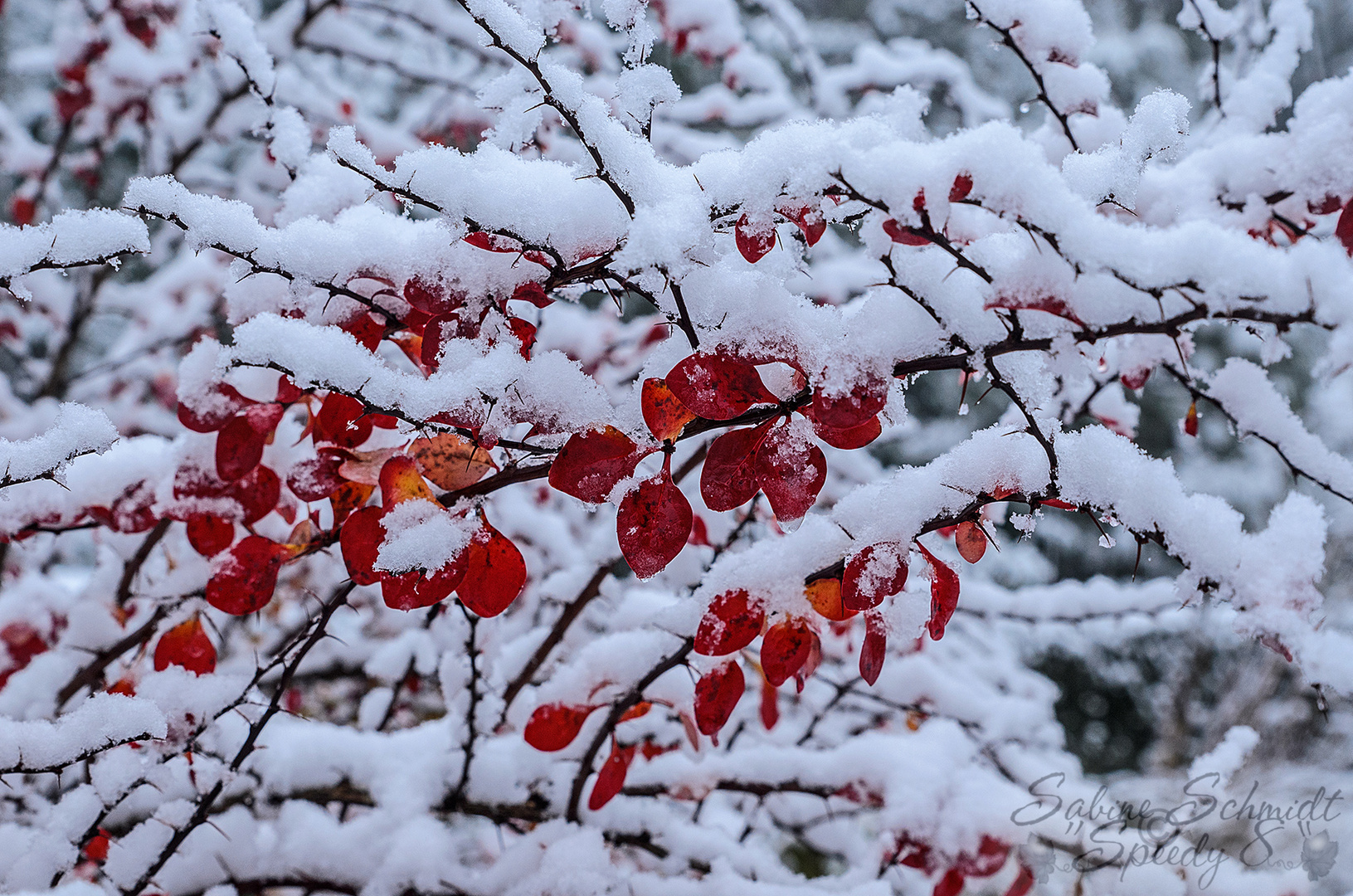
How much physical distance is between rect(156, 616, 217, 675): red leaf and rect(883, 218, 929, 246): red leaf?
32.6 inches

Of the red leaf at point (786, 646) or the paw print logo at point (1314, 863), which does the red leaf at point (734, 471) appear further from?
the paw print logo at point (1314, 863)

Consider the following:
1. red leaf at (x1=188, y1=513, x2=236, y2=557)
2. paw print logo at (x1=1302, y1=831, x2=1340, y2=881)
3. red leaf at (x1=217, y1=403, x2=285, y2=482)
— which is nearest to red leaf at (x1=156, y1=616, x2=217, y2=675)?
red leaf at (x1=188, y1=513, x2=236, y2=557)

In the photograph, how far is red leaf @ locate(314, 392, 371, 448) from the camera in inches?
27.9

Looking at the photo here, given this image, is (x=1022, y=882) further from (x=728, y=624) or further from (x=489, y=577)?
(x=489, y=577)

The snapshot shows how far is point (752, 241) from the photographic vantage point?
1.88 ft

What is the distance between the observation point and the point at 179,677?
85 centimetres

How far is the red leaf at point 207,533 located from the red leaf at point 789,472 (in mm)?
579

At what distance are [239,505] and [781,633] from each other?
0.56 m

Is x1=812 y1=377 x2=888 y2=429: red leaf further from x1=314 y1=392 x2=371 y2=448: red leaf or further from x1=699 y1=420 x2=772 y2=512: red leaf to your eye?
x1=314 y1=392 x2=371 y2=448: red leaf

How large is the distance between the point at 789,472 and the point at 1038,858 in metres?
0.74

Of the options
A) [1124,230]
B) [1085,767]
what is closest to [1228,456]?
[1085,767]

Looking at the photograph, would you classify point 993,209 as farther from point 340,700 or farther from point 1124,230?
point 340,700

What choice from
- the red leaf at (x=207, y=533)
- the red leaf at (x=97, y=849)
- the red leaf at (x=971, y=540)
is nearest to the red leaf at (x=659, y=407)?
the red leaf at (x=971, y=540)

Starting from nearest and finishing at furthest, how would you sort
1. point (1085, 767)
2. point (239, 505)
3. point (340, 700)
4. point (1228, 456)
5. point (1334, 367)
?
1. point (1334, 367)
2. point (239, 505)
3. point (340, 700)
4. point (1085, 767)
5. point (1228, 456)
